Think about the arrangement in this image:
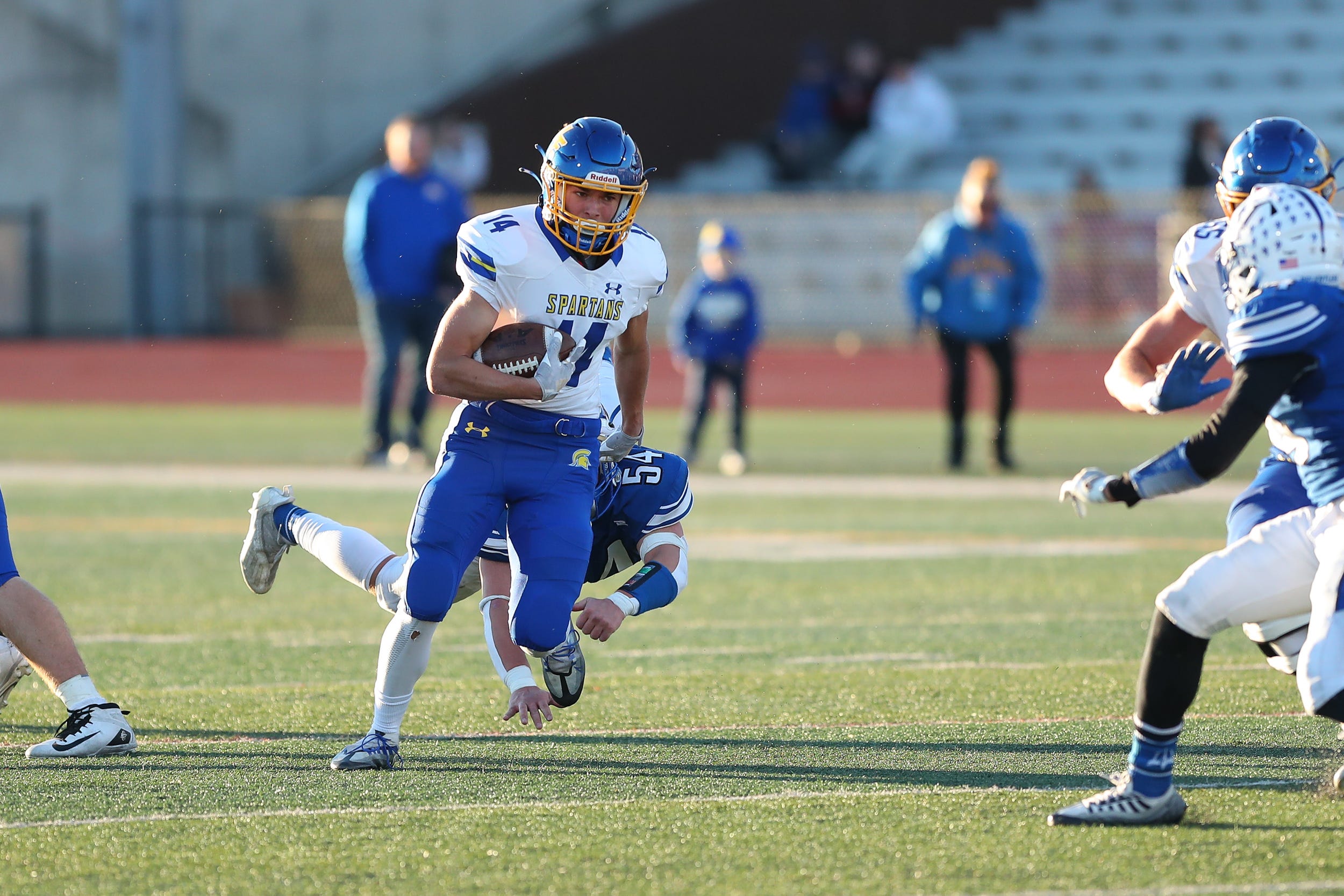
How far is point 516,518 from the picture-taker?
482cm

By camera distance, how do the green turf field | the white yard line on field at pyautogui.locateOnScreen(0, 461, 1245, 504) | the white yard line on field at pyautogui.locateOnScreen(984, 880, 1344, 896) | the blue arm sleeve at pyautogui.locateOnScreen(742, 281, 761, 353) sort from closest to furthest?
the white yard line on field at pyautogui.locateOnScreen(984, 880, 1344, 896), the green turf field, the white yard line on field at pyautogui.locateOnScreen(0, 461, 1245, 504), the blue arm sleeve at pyautogui.locateOnScreen(742, 281, 761, 353)

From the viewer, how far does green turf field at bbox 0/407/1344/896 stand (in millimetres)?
3779

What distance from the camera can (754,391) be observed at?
1947 cm

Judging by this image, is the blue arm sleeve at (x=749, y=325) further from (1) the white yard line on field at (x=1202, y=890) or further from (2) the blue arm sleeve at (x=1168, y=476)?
(1) the white yard line on field at (x=1202, y=890)

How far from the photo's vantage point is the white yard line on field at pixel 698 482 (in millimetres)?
11477

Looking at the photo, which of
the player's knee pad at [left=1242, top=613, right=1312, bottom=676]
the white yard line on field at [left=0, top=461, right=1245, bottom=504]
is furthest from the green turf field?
the white yard line on field at [left=0, top=461, right=1245, bottom=504]

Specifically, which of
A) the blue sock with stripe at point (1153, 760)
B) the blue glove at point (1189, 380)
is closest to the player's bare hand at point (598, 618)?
the blue sock with stripe at point (1153, 760)

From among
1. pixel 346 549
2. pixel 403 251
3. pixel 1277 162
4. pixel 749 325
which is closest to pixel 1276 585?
pixel 1277 162

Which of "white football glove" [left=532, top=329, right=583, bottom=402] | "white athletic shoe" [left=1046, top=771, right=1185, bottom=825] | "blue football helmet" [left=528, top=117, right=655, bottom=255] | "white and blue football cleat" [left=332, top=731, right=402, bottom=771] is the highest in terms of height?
"blue football helmet" [left=528, top=117, right=655, bottom=255]

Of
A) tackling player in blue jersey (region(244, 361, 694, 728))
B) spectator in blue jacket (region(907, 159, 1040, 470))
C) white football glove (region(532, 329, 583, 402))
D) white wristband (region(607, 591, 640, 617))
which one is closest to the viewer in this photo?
white football glove (region(532, 329, 583, 402))

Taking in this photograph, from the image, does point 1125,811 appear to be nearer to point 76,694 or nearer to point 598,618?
point 598,618

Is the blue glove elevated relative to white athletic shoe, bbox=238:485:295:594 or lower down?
elevated

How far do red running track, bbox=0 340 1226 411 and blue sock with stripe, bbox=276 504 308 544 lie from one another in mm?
12388

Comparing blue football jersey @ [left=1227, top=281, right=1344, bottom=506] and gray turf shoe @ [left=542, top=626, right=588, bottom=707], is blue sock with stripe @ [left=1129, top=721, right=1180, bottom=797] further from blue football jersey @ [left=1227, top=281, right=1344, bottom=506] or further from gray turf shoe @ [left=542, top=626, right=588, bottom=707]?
gray turf shoe @ [left=542, top=626, right=588, bottom=707]
